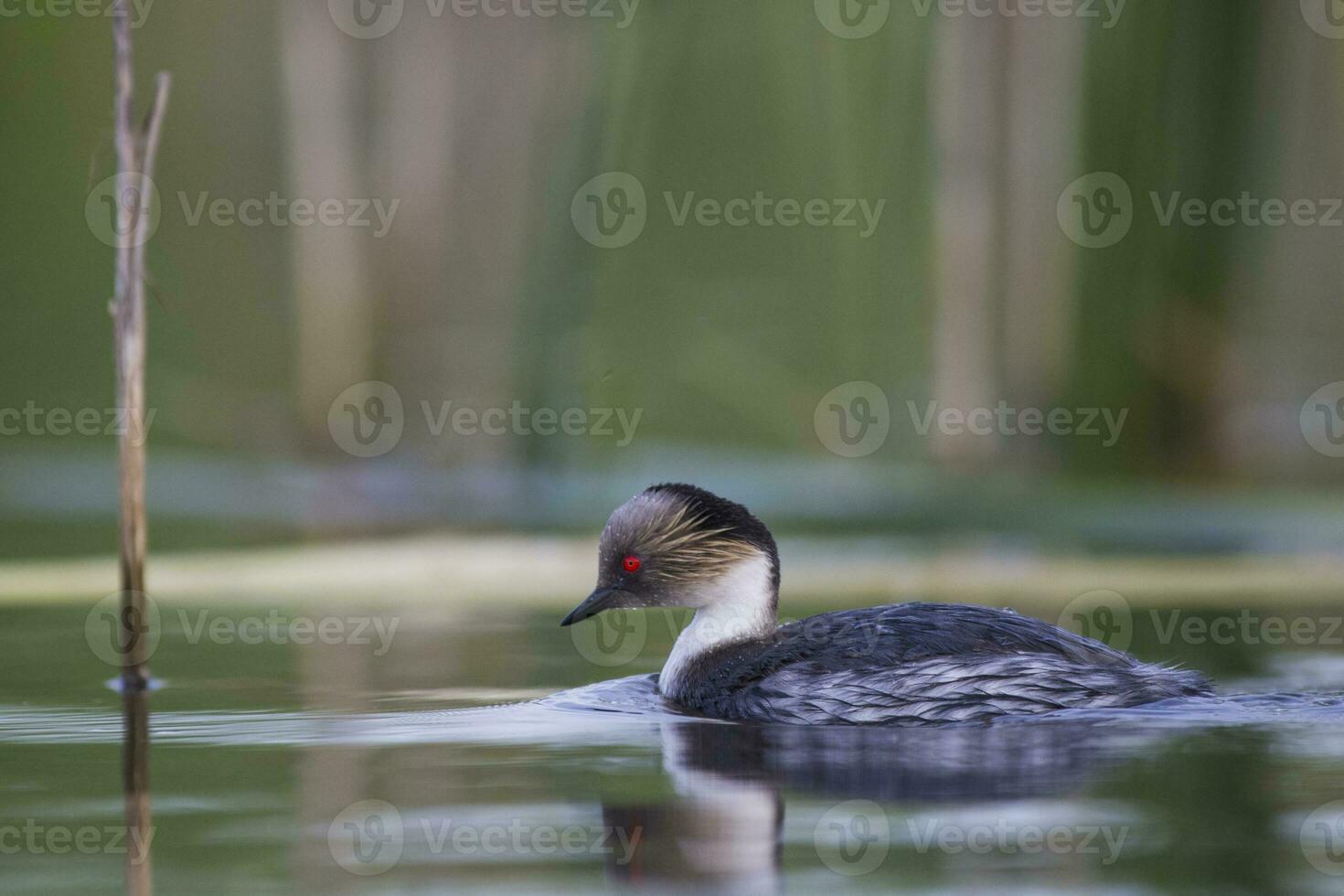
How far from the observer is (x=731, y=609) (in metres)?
7.73

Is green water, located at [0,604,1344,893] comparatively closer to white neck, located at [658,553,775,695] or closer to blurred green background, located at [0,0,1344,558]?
white neck, located at [658,553,775,695]

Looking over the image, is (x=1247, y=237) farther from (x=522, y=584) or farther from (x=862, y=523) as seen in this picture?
(x=522, y=584)

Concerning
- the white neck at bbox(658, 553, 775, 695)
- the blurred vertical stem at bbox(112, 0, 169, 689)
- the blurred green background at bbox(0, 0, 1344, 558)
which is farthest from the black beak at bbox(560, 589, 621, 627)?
the blurred green background at bbox(0, 0, 1344, 558)

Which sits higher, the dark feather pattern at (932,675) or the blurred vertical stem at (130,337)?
the blurred vertical stem at (130,337)

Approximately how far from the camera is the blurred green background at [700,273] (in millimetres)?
11898

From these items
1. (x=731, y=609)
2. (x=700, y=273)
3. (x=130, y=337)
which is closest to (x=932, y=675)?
(x=731, y=609)

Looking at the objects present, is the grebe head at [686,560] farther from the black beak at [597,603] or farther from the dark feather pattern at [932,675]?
the dark feather pattern at [932,675]

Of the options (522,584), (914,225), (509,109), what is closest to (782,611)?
(522,584)

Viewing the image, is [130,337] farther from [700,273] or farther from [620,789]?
[700,273]

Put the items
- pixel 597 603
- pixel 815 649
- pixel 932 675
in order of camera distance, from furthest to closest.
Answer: pixel 597 603 < pixel 815 649 < pixel 932 675

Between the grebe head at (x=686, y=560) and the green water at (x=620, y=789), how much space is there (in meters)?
0.39

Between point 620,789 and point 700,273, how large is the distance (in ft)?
47.7

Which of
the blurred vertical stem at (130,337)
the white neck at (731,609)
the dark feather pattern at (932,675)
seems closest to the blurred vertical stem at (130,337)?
the blurred vertical stem at (130,337)

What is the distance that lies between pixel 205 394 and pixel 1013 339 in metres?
7.31
